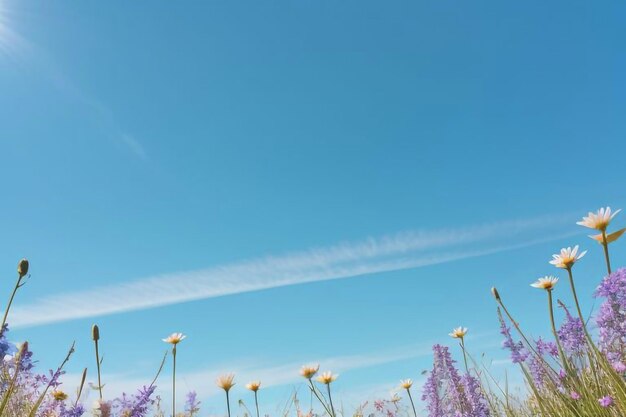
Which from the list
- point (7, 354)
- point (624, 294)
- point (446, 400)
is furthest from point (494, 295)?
point (7, 354)

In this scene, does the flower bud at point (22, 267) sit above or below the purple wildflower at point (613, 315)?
above

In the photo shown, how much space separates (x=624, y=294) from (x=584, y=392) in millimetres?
739

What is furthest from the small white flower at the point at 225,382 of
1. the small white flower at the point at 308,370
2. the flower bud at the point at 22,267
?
the flower bud at the point at 22,267

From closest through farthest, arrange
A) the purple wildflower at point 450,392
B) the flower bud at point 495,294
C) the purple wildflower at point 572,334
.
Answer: the flower bud at point 495,294 < the purple wildflower at point 572,334 < the purple wildflower at point 450,392

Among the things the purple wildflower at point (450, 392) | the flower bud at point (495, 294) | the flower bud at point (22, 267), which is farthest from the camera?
the purple wildflower at point (450, 392)

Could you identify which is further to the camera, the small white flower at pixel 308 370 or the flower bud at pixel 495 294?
the small white flower at pixel 308 370

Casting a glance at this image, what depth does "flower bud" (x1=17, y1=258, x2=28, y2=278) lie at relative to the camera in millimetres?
2723

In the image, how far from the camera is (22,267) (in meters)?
2.74

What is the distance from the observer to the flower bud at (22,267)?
8.93ft

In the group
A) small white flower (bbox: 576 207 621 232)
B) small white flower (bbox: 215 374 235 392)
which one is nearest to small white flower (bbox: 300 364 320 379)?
small white flower (bbox: 215 374 235 392)

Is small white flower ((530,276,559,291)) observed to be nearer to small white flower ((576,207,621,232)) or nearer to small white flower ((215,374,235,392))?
small white flower ((576,207,621,232))

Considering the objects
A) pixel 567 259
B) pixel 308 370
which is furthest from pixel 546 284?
pixel 308 370

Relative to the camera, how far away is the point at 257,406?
5.26m

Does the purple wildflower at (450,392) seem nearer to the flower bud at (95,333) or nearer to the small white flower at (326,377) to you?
the small white flower at (326,377)
